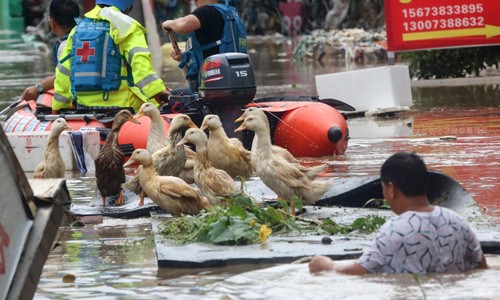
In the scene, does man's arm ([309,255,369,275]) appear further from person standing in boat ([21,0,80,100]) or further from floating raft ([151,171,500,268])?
person standing in boat ([21,0,80,100])

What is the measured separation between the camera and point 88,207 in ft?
30.8

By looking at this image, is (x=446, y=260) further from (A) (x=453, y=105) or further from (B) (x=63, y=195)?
(A) (x=453, y=105)

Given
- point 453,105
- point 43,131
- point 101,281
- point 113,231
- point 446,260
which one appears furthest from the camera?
point 453,105

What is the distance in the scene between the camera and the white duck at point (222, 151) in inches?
383

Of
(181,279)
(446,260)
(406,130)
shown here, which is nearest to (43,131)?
(406,130)

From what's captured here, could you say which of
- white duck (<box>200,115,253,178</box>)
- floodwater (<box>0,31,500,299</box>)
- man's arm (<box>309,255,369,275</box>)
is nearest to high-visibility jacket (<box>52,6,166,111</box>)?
floodwater (<box>0,31,500,299</box>)

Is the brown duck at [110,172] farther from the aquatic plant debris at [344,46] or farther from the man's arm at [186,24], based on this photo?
the aquatic plant debris at [344,46]

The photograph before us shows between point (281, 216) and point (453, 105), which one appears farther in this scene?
point (453, 105)

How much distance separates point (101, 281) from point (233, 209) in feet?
3.79

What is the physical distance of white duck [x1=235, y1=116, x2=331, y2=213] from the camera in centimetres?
849

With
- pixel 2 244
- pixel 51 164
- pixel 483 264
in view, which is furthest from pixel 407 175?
pixel 51 164

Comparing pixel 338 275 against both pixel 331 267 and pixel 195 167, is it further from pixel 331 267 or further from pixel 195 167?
pixel 195 167

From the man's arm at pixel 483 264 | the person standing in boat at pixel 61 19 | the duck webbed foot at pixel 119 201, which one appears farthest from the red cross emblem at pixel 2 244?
the person standing in boat at pixel 61 19

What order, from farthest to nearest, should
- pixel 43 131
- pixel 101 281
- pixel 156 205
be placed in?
pixel 43 131
pixel 156 205
pixel 101 281
